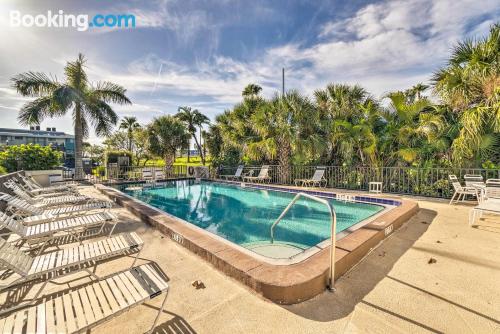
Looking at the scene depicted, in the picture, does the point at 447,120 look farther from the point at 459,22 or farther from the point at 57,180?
the point at 57,180

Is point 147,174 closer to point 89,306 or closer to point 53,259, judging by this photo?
point 53,259

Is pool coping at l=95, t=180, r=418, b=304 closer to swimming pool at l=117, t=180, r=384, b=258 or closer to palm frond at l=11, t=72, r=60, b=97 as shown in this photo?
swimming pool at l=117, t=180, r=384, b=258

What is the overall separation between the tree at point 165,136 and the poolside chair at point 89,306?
49.8 feet

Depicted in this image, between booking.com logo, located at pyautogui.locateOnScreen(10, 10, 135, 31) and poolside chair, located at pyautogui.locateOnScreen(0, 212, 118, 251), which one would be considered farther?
booking.com logo, located at pyautogui.locateOnScreen(10, 10, 135, 31)

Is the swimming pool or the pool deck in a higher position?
the pool deck

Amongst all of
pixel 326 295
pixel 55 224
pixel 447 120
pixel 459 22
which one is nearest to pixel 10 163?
pixel 55 224

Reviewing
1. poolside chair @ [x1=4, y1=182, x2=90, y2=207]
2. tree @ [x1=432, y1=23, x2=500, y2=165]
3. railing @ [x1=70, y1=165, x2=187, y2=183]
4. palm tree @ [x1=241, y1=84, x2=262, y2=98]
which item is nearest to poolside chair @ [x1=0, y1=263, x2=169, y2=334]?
poolside chair @ [x1=4, y1=182, x2=90, y2=207]

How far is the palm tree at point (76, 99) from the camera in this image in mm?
12602

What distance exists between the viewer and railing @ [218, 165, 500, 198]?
7.76 m

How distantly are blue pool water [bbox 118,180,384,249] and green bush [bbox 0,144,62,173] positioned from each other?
495 centimetres

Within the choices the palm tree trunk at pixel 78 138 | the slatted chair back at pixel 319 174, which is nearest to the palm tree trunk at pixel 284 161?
the slatted chair back at pixel 319 174

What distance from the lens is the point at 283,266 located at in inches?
110

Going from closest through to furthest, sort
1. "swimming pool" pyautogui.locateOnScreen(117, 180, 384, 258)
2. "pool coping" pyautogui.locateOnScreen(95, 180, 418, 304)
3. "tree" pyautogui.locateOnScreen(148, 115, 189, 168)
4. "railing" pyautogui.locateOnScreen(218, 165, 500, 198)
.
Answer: "pool coping" pyautogui.locateOnScreen(95, 180, 418, 304) < "swimming pool" pyautogui.locateOnScreen(117, 180, 384, 258) < "railing" pyautogui.locateOnScreen(218, 165, 500, 198) < "tree" pyautogui.locateOnScreen(148, 115, 189, 168)

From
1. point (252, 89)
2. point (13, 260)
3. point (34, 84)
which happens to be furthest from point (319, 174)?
point (34, 84)
